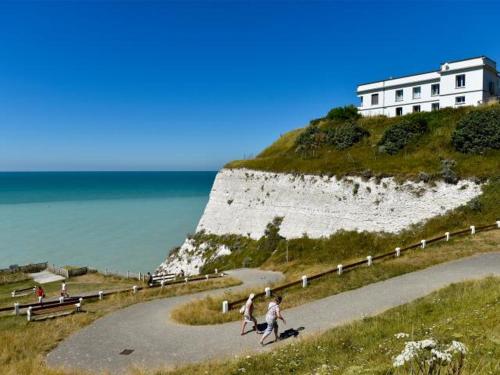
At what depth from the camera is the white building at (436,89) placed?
42812mm

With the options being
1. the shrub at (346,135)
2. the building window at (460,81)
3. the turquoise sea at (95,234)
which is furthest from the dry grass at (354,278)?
the turquoise sea at (95,234)

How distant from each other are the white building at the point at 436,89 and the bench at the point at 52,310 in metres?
46.4

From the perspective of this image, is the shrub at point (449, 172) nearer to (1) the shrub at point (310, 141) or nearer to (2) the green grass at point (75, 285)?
(1) the shrub at point (310, 141)

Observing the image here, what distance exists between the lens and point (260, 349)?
12.1 m

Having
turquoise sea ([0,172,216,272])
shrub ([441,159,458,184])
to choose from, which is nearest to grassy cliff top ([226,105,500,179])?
shrub ([441,159,458,184])

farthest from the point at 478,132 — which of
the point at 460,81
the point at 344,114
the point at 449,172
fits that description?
the point at 344,114

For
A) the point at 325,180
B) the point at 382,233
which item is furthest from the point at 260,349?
the point at 325,180

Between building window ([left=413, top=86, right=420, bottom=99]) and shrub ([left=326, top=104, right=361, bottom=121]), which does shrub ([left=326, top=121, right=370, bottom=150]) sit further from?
building window ([left=413, top=86, right=420, bottom=99])

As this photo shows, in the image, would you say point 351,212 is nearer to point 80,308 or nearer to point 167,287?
point 167,287

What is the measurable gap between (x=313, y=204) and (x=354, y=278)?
22.1 metres

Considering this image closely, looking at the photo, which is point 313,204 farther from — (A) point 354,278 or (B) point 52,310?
(B) point 52,310

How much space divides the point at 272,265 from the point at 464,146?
22853mm

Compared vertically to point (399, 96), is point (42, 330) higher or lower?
lower

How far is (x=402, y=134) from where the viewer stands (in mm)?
41188
